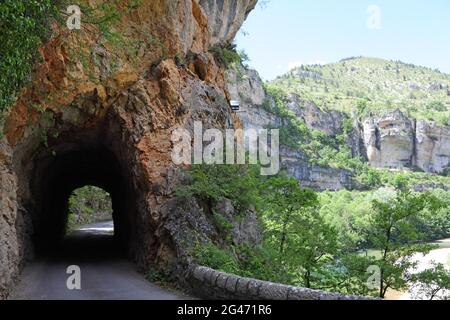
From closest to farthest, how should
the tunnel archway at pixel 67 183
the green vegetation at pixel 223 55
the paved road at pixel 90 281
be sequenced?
the paved road at pixel 90 281
the tunnel archway at pixel 67 183
the green vegetation at pixel 223 55

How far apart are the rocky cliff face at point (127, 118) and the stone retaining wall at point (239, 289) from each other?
1678 mm

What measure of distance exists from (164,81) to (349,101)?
166 meters

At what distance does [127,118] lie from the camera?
50.2 ft

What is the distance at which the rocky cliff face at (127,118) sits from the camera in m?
12.5

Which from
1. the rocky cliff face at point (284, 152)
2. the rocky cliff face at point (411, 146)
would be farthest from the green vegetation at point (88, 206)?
the rocky cliff face at point (411, 146)

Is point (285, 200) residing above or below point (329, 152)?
below

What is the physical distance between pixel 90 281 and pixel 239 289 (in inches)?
237

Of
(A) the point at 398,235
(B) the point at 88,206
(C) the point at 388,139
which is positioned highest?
(C) the point at 388,139

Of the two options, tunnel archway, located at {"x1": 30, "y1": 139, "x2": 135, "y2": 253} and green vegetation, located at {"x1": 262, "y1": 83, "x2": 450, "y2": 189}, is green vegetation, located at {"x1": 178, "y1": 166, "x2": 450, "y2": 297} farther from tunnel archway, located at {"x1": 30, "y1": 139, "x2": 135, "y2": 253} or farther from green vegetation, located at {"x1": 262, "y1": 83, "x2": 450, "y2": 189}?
green vegetation, located at {"x1": 262, "y1": 83, "x2": 450, "y2": 189}

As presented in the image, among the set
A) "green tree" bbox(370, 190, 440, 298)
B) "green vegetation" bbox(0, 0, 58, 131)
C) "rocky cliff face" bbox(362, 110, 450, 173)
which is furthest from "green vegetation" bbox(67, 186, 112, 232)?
"rocky cliff face" bbox(362, 110, 450, 173)

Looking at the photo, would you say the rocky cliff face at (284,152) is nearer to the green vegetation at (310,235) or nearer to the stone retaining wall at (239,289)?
the green vegetation at (310,235)

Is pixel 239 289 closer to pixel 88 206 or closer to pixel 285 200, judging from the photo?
pixel 285 200

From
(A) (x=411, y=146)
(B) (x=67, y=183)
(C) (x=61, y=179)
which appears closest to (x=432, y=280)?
(C) (x=61, y=179)

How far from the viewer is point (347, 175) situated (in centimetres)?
13825
